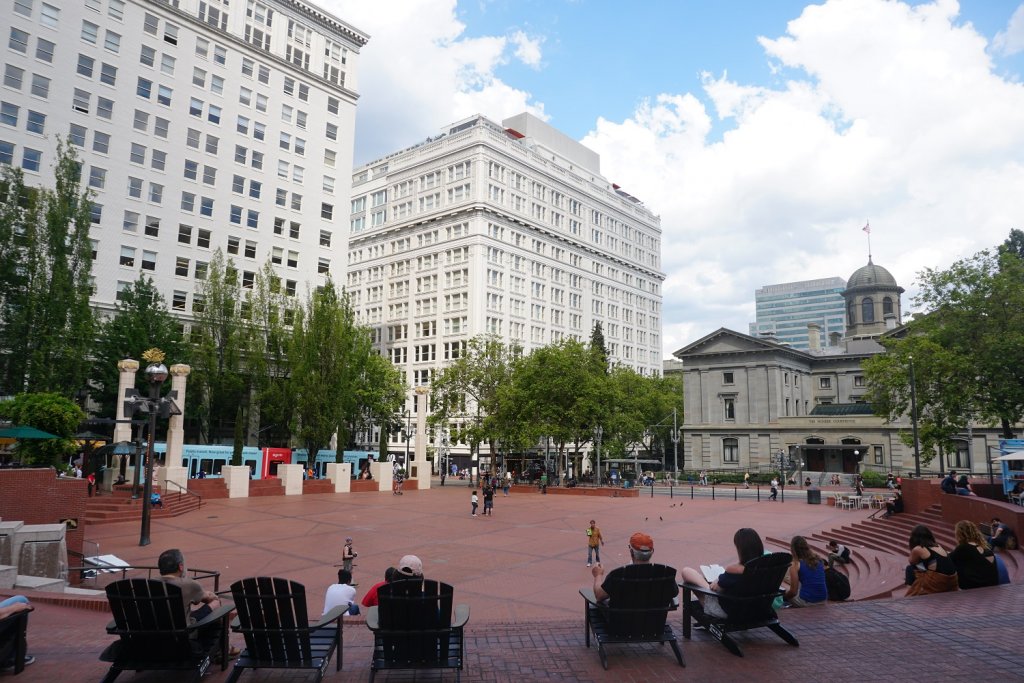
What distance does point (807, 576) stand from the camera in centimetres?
866

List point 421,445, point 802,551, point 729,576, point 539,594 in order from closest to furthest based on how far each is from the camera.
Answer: point 729,576
point 802,551
point 539,594
point 421,445

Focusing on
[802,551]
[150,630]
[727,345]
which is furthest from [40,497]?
[727,345]

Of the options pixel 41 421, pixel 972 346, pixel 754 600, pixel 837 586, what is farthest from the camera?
pixel 972 346

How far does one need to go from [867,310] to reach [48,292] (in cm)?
7935

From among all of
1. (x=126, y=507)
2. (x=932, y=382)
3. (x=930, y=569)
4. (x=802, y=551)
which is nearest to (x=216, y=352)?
(x=126, y=507)

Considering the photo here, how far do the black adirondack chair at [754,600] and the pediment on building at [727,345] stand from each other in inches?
2616

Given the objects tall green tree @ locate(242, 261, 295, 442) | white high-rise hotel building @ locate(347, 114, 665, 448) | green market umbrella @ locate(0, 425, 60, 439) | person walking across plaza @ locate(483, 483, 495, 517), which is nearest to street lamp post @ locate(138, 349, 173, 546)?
green market umbrella @ locate(0, 425, 60, 439)

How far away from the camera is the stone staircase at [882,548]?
39.3ft

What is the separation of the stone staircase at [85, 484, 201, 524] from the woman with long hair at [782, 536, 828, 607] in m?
24.2

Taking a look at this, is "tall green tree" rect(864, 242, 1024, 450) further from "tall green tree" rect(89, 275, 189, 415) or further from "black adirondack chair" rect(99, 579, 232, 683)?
"tall green tree" rect(89, 275, 189, 415)

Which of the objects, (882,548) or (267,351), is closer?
(882,548)

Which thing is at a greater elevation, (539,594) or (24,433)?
(24,433)

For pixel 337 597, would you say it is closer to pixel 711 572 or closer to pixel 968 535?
pixel 711 572

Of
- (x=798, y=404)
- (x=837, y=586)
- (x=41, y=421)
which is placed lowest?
(x=837, y=586)
